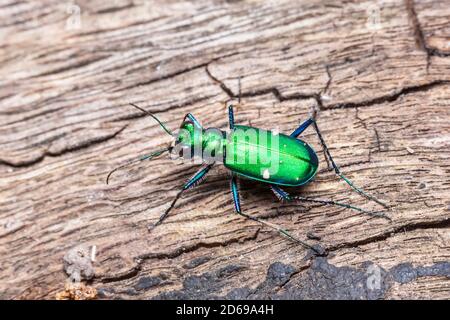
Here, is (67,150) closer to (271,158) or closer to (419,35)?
(271,158)

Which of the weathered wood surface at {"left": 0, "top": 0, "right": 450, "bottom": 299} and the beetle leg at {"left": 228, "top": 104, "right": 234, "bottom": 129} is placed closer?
the weathered wood surface at {"left": 0, "top": 0, "right": 450, "bottom": 299}

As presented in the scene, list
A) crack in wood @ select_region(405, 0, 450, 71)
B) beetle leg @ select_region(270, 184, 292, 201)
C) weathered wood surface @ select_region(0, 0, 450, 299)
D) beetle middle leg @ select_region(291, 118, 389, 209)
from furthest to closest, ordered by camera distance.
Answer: crack in wood @ select_region(405, 0, 450, 71)
beetle middle leg @ select_region(291, 118, 389, 209)
beetle leg @ select_region(270, 184, 292, 201)
weathered wood surface @ select_region(0, 0, 450, 299)

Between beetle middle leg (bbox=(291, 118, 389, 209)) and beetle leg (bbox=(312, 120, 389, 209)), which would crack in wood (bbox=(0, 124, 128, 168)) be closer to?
beetle middle leg (bbox=(291, 118, 389, 209))

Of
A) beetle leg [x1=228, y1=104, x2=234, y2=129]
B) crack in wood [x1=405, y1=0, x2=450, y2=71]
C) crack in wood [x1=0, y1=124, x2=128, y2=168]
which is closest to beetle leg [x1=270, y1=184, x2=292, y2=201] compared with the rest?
beetle leg [x1=228, y1=104, x2=234, y2=129]

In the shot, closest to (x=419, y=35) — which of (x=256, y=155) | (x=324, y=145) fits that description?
(x=324, y=145)

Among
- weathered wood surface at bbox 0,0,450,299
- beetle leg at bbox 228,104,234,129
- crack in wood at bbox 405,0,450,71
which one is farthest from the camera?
crack in wood at bbox 405,0,450,71

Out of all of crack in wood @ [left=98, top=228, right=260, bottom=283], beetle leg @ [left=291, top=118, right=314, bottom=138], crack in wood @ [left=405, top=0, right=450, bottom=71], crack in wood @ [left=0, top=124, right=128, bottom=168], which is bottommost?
crack in wood @ [left=98, top=228, right=260, bottom=283]
